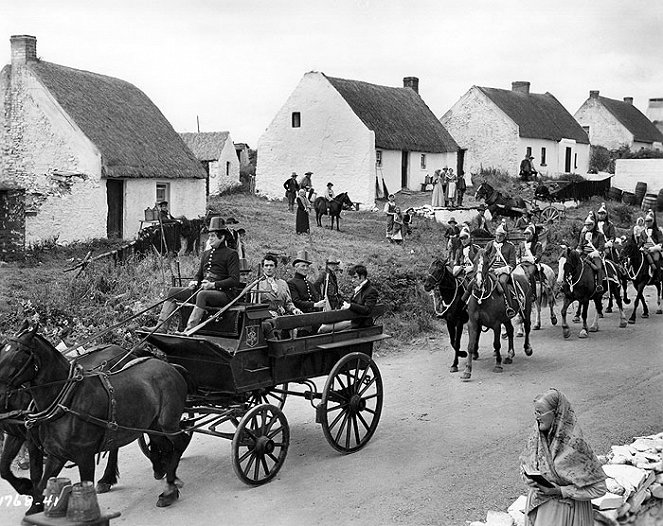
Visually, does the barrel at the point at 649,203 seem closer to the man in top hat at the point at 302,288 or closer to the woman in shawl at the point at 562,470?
the man in top hat at the point at 302,288

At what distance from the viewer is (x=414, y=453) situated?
9.75 metres

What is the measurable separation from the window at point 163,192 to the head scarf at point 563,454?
2053cm

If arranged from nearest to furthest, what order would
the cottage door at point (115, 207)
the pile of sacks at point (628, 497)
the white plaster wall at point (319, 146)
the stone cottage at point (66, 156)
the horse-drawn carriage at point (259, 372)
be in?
the pile of sacks at point (628, 497)
the horse-drawn carriage at point (259, 372)
the stone cottage at point (66, 156)
the cottage door at point (115, 207)
the white plaster wall at point (319, 146)

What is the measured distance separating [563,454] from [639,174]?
43.2 metres

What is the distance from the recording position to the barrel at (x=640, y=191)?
4226 cm

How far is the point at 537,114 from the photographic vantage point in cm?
4838

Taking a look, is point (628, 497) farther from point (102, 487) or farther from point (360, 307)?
point (102, 487)

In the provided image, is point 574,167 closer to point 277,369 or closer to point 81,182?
point 81,182

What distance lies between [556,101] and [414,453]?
152 ft

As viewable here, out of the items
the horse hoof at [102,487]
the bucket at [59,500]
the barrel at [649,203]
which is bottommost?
the horse hoof at [102,487]

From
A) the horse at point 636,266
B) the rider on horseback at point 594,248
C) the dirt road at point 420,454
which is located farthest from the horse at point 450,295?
the horse at point 636,266

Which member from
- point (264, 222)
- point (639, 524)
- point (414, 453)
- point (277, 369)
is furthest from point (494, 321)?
point (264, 222)

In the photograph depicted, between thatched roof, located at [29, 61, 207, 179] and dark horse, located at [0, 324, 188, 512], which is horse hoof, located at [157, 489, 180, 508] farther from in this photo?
thatched roof, located at [29, 61, 207, 179]

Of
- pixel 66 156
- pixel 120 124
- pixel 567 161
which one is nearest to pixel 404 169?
pixel 567 161
